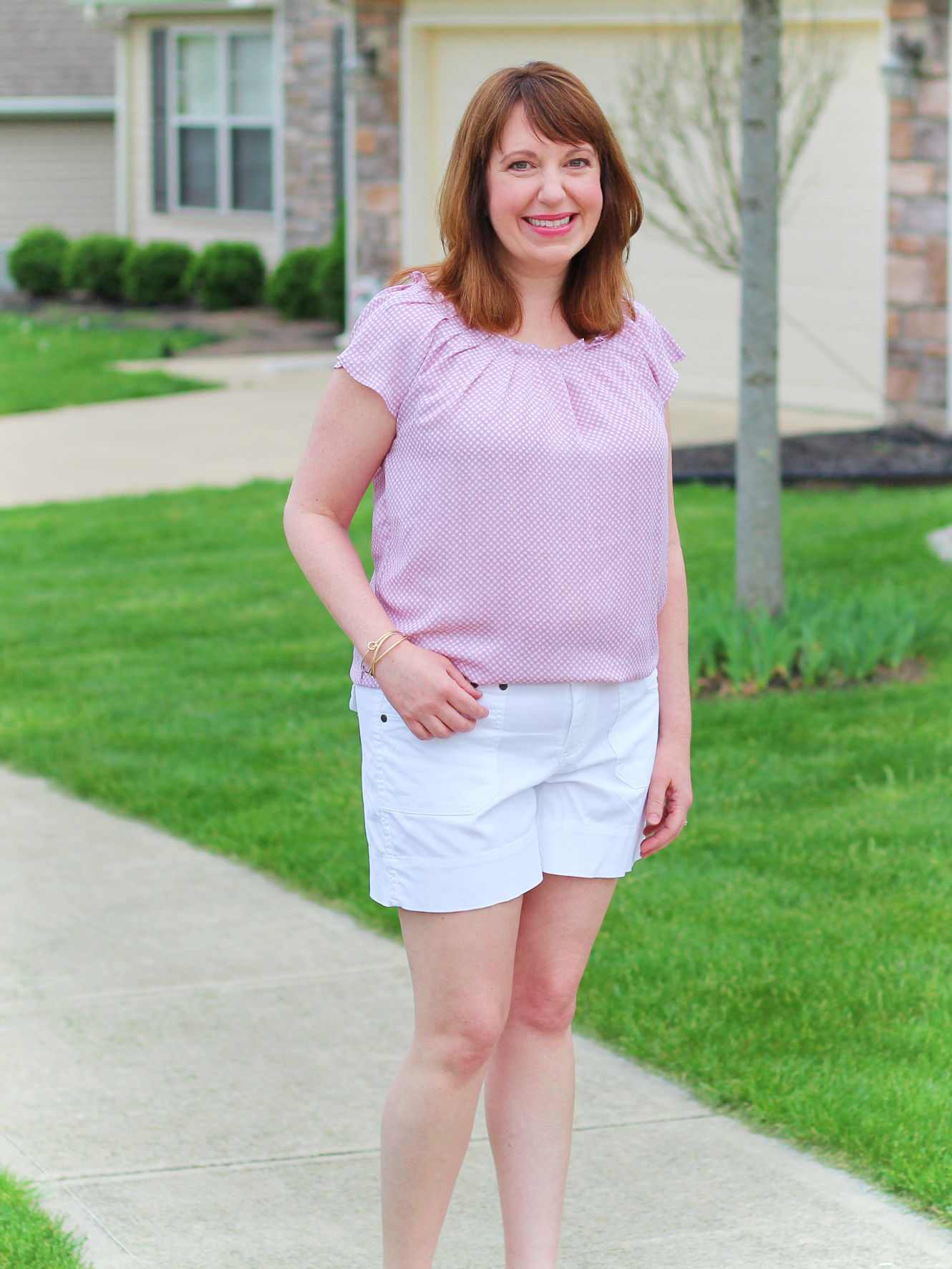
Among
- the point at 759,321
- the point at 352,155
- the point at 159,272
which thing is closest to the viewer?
the point at 759,321

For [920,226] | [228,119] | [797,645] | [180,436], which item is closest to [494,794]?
[797,645]

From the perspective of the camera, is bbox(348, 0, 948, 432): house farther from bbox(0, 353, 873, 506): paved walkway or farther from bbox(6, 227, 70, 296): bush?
bbox(6, 227, 70, 296): bush

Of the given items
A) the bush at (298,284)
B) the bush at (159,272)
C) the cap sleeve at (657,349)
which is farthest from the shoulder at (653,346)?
the bush at (159,272)

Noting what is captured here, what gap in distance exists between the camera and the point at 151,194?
21469 millimetres

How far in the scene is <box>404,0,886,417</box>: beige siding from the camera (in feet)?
39.9

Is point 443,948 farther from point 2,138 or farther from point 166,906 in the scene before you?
point 2,138

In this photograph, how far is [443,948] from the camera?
235cm

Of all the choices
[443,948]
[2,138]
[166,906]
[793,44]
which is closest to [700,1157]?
[443,948]

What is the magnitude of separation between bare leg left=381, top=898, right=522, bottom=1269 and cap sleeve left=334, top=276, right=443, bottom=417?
2.35 ft

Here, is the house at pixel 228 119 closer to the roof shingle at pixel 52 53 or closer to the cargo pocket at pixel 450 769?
the roof shingle at pixel 52 53

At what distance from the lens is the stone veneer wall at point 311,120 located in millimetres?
18781

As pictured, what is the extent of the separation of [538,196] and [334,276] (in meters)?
15.9

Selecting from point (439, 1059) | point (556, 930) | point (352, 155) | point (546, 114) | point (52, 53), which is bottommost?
point (439, 1059)

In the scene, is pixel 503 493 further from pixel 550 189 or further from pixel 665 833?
pixel 665 833
